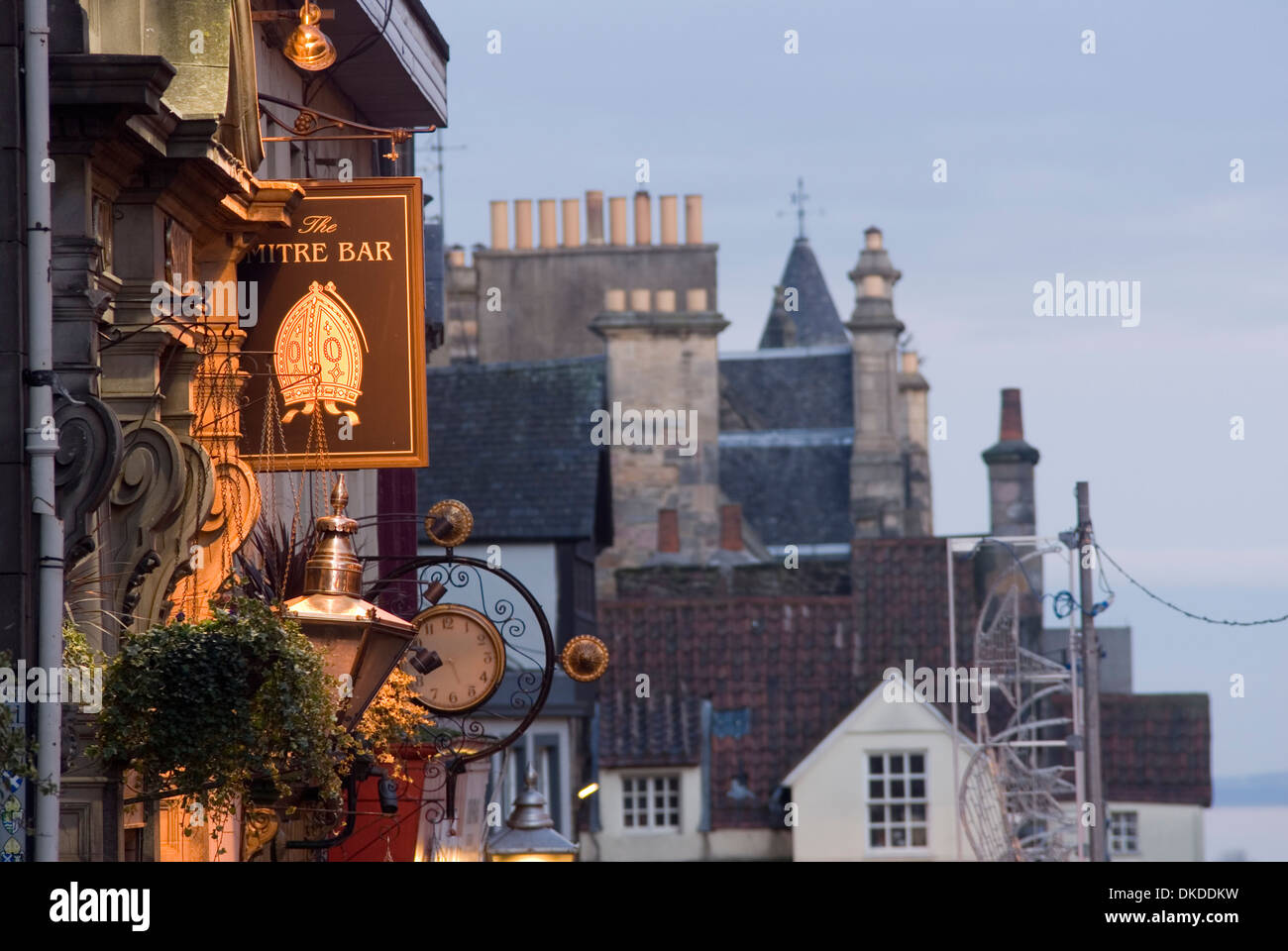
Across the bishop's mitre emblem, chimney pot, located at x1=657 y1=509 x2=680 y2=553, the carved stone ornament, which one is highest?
chimney pot, located at x1=657 y1=509 x2=680 y2=553

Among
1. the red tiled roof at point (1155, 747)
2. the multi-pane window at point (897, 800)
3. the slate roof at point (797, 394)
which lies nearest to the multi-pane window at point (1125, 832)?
the red tiled roof at point (1155, 747)

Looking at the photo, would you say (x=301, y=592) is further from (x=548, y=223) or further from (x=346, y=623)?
(x=548, y=223)

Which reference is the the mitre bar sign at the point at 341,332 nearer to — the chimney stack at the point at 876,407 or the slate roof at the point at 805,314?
the chimney stack at the point at 876,407

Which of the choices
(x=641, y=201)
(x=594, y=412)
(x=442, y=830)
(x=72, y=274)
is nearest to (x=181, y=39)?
(x=72, y=274)

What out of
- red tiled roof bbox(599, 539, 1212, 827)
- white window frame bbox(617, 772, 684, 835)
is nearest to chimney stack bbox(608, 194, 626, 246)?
red tiled roof bbox(599, 539, 1212, 827)

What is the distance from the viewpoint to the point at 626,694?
49.1 metres

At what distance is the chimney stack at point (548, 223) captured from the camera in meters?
65.9

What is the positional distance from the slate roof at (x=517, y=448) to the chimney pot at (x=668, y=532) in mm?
11937

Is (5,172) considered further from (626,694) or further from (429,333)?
(626,694)

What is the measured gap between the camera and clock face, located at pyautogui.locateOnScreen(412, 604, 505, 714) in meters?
16.8

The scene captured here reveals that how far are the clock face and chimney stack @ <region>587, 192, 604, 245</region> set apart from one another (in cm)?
4935

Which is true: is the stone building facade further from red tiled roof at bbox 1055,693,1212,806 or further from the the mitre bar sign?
red tiled roof at bbox 1055,693,1212,806

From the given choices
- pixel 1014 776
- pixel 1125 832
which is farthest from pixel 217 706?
pixel 1125 832
